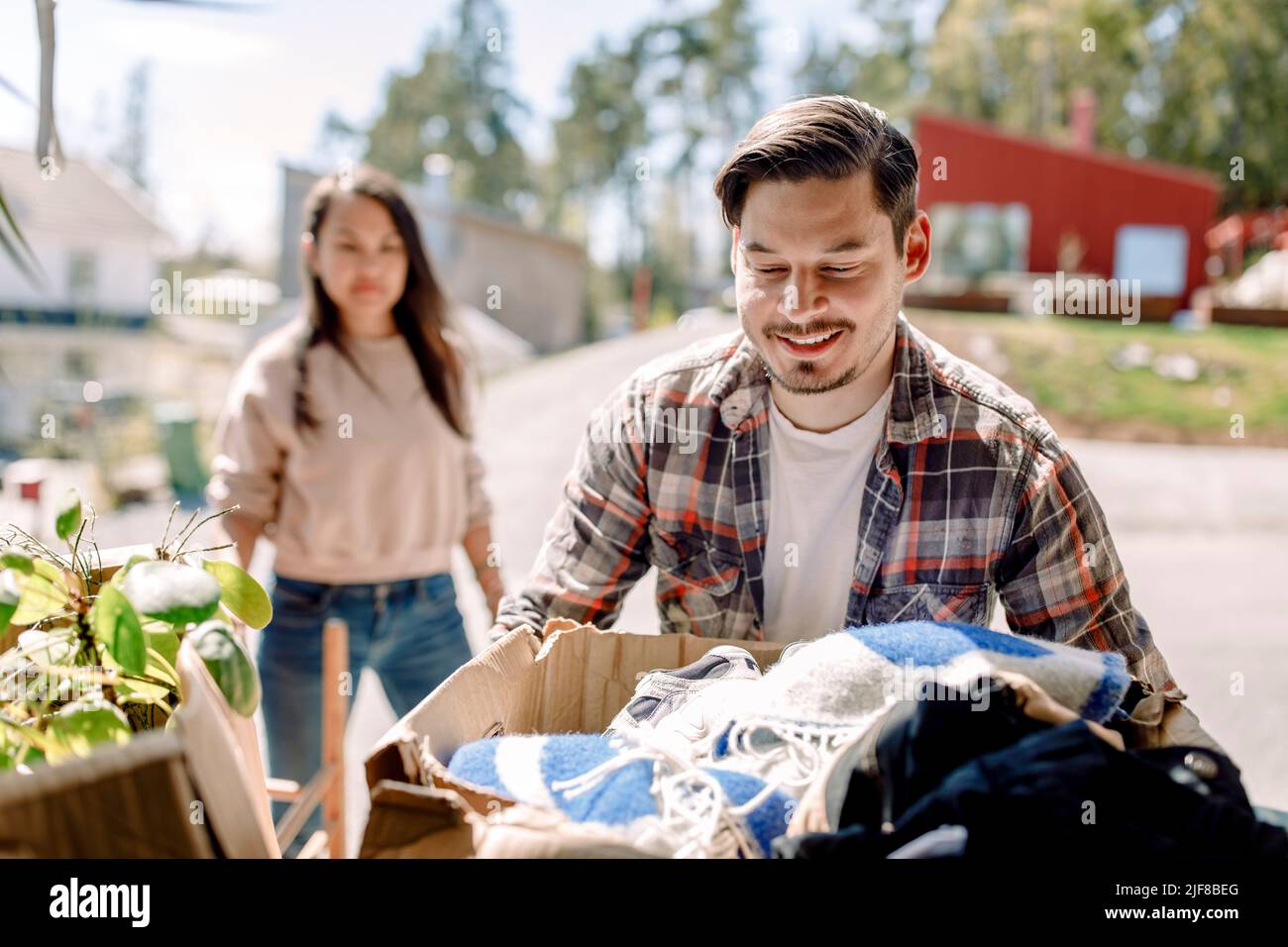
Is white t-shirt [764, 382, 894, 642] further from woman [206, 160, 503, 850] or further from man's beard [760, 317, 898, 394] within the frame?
woman [206, 160, 503, 850]

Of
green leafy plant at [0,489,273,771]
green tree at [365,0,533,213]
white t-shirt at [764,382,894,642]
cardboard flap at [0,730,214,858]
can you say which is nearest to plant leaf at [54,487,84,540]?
green leafy plant at [0,489,273,771]

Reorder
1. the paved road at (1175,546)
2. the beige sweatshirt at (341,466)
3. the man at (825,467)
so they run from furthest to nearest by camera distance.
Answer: the paved road at (1175,546) < the beige sweatshirt at (341,466) < the man at (825,467)

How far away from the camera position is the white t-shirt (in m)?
1.65

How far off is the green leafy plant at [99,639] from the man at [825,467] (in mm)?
584

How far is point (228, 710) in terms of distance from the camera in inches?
36.6

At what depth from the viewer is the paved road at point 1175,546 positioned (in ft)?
16.6

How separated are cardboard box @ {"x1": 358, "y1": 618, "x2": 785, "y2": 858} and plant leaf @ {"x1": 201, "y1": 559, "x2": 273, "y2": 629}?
0.52 ft

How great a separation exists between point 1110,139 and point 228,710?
29.4 m

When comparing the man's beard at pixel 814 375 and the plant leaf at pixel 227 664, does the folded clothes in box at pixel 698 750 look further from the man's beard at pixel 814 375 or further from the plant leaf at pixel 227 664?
the man's beard at pixel 814 375

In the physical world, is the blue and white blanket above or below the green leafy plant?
below

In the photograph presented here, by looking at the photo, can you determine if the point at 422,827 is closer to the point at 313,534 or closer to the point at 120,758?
the point at 120,758

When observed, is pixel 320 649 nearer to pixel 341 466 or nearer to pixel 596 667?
pixel 341 466

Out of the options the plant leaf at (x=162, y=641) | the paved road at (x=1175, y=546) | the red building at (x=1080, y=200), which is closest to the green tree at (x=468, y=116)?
the red building at (x=1080, y=200)
